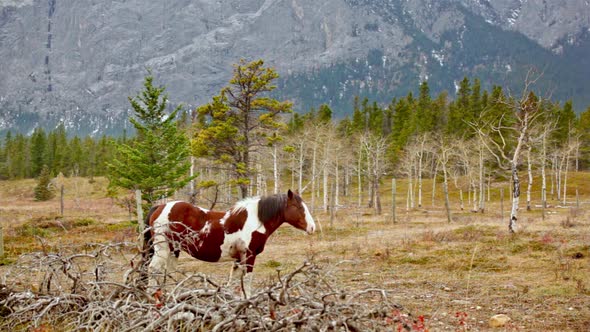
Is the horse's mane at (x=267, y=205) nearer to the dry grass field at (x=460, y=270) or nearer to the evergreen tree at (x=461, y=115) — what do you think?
the dry grass field at (x=460, y=270)

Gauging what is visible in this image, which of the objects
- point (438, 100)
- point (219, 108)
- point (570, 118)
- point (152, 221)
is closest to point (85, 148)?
point (438, 100)

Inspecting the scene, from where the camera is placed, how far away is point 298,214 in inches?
328

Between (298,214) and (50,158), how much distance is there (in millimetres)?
93929

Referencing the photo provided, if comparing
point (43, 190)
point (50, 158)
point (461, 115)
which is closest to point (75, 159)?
point (50, 158)

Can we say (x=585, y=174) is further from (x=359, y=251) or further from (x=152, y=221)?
(x=152, y=221)

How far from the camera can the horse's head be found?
27.2ft

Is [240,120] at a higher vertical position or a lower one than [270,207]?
higher

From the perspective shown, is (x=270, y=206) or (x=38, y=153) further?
(x=38, y=153)

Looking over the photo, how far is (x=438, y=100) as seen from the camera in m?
80.8

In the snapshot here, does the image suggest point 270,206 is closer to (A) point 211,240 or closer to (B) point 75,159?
(A) point 211,240

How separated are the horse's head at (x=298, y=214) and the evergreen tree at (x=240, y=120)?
17256 mm

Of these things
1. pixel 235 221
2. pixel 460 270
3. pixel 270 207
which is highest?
pixel 270 207

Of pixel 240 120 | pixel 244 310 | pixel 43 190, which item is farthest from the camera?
pixel 43 190

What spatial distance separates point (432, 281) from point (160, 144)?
15.2 metres
